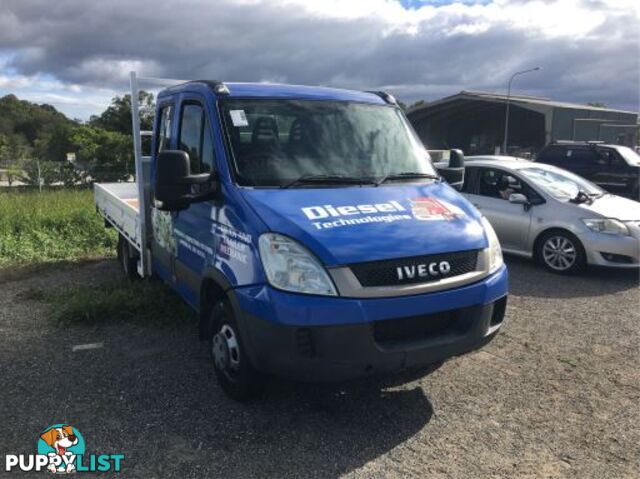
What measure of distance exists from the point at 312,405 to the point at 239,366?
598 millimetres

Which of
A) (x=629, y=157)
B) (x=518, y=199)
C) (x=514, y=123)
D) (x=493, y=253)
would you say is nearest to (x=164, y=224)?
(x=493, y=253)

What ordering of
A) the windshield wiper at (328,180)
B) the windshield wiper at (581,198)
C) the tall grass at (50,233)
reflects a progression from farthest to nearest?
the tall grass at (50,233) → the windshield wiper at (581,198) → the windshield wiper at (328,180)

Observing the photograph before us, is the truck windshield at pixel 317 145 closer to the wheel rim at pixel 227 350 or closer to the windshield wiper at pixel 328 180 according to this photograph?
the windshield wiper at pixel 328 180

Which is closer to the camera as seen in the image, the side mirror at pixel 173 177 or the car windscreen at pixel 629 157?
the side mirror at pixel 173 177

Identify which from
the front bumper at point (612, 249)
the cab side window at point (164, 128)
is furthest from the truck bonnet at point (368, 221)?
the front bumper at point (612, 249)

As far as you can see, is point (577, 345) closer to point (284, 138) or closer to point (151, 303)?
point (284, 138)

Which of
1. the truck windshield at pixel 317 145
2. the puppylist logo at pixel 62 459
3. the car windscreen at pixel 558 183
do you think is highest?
the truck windshield at pixel 317 145

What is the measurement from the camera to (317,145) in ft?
13.5

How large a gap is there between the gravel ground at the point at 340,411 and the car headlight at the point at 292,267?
0.99m

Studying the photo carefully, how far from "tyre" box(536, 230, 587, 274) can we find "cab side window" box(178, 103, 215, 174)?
5348mm

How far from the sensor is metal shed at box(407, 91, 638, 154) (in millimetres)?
45969

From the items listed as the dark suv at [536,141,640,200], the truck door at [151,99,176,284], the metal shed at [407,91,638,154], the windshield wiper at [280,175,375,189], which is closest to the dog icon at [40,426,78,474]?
the truck door at [151,99,176,284]

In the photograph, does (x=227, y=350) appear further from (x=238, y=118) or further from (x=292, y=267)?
(x=238, y=118)

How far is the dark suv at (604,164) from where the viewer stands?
47.3ft
